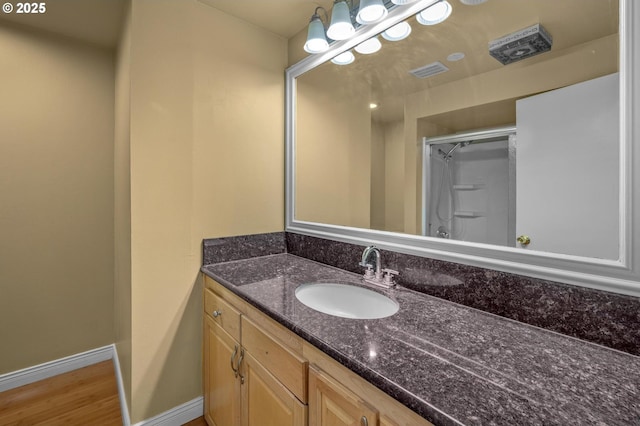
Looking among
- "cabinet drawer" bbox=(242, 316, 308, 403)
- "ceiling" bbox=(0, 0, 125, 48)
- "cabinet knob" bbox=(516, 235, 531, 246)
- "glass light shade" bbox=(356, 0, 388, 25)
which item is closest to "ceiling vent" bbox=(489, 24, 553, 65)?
"glass light shade" bbox=(356, 0, 388, 25)

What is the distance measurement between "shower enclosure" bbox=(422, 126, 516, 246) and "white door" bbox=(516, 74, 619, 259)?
4 cm

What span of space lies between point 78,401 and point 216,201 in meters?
1.56

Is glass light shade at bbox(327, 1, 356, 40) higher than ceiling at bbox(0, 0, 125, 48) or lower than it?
lower

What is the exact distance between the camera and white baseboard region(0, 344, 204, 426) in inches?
63.1

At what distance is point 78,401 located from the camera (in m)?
1.84

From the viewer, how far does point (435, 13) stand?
1266 millimetres

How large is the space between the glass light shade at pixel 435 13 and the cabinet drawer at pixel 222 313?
1563 mm

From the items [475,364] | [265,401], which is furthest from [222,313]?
[475,364]

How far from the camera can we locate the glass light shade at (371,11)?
1365 millimetres

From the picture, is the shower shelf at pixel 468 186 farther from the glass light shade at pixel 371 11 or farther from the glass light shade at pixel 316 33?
the glass light shade at pixel 316 33

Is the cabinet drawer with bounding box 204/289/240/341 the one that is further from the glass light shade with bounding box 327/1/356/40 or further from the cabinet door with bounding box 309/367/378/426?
the glass light shade with bounding box 327/1/356/40

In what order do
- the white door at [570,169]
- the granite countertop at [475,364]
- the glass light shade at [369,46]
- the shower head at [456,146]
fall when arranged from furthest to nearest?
the glass light shade at [369,46] < the shower head at [456,146] < the white door at [570,169] < the granite countertop at [475,364]

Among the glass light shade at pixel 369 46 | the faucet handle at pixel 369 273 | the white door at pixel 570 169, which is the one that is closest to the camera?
the white door at pixel 570 169

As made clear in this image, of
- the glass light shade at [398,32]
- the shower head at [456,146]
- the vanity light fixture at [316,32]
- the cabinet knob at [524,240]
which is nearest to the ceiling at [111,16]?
the vanity light fixture at [316,32]
